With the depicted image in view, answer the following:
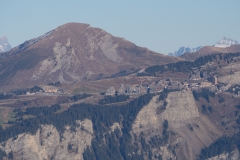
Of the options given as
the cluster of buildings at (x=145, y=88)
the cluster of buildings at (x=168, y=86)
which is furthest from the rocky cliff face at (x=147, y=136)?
the cluster of buildings at (x=145, y=88)

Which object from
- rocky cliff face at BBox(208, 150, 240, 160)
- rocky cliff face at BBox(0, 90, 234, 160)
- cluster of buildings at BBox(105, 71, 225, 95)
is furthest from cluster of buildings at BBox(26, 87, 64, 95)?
rocky cliff face at BBox(208, 150, 240, 160)

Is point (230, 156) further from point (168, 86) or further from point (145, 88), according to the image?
point (145, 88)

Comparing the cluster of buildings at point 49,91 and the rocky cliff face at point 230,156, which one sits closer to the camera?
the rocky cliff face at point 230,156

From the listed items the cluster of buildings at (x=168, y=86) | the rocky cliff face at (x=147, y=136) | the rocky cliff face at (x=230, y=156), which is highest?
the cluster of buildings at (x=168, y=86)

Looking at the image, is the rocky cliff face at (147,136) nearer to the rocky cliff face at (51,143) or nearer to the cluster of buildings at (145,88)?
the rocky cliff face at (51,143)

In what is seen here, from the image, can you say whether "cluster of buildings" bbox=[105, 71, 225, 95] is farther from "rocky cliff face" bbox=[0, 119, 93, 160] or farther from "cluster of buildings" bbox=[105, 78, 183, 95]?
"rocky cliff face" bbox=[0, 119, 93, 160]

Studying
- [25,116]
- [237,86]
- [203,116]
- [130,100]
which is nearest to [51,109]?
[25,116]

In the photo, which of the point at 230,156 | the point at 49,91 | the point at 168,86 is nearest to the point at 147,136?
the point at 230,156

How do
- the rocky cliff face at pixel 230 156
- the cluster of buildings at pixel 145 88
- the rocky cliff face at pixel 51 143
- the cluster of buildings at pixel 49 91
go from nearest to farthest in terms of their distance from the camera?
the rocky cliff face at pixel 51 143
the rocky cliff face at pixel 230 156
the cluster of buildings at pixel 145 88
the cluster of buildings at pixel 49 91
